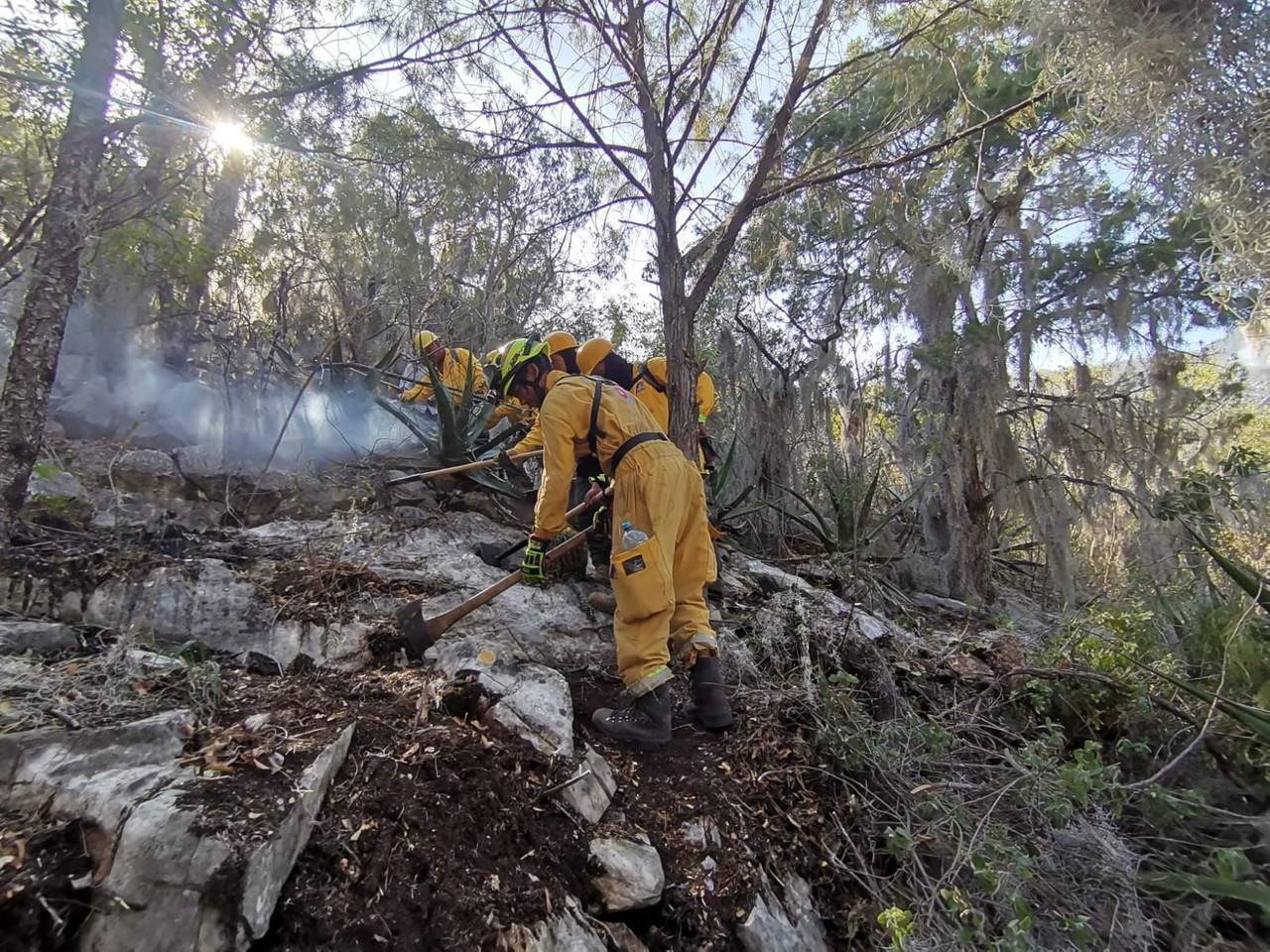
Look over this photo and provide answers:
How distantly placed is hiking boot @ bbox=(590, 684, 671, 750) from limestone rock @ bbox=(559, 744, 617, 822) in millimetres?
186

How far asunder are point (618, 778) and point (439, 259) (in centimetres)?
637

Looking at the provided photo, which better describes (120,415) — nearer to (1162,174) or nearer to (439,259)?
(439,259)

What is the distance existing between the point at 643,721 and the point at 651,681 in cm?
18

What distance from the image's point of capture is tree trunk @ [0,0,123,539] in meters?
2.93

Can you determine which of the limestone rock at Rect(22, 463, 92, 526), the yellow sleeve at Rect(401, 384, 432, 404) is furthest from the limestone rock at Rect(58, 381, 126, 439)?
the yellow sleeve at Rect(401, 384, 432, 404)

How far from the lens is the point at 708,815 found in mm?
2375

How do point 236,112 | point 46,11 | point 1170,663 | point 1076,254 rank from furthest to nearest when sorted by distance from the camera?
point 1076,254 → point 236,112 → point 46,11 → point 1170,663

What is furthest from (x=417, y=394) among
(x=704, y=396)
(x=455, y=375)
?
(x=704, y=396)

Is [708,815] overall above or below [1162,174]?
below

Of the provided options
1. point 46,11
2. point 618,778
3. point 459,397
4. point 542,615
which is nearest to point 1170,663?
point 618,778

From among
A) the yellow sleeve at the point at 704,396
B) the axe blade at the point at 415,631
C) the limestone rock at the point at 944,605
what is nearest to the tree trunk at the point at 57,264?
the axe blade at the point at 415,631

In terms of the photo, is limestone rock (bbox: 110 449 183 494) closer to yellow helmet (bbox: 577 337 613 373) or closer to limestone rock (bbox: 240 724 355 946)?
yellow helmet (bbox: 577 337 613 373)

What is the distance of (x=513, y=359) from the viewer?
3.52m

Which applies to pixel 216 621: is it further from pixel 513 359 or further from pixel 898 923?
pixel 898 923
